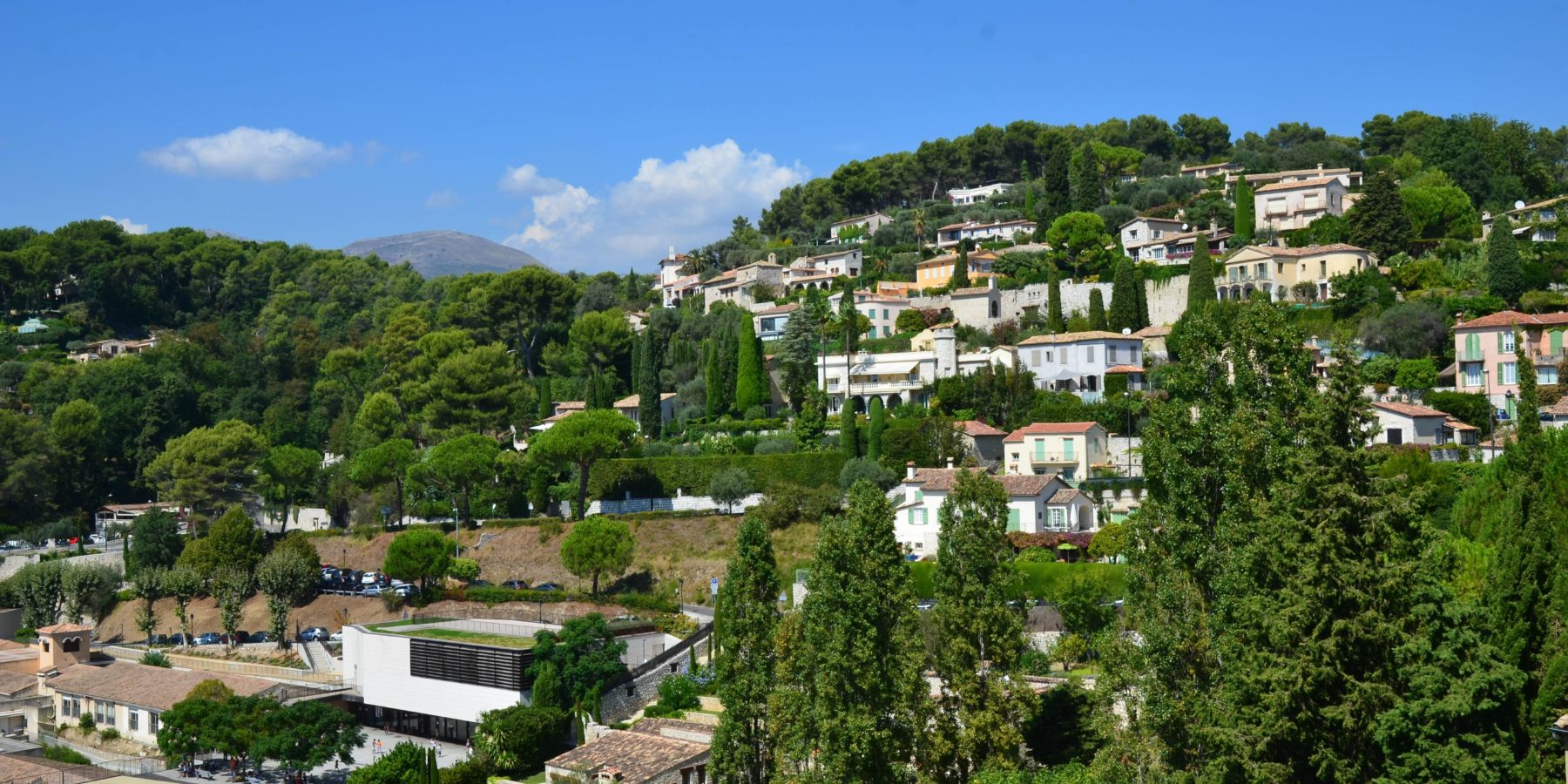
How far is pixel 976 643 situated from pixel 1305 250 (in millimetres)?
44229

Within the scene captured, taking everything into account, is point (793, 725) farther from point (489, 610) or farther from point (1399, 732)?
point (489, 610)

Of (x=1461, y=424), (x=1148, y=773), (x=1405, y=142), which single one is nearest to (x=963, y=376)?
(x=1461, y=424)

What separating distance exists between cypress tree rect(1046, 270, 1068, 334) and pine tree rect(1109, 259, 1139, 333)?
2521mm

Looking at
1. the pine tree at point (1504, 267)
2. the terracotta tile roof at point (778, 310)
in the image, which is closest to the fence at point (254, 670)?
the terracotta tile roof at point (778, 310)

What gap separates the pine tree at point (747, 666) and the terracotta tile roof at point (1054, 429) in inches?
998

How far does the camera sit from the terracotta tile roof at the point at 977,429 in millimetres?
56963

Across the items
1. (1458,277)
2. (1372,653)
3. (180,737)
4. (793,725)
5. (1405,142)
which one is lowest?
(180,737)

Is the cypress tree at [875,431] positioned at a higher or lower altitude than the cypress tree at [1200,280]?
lower

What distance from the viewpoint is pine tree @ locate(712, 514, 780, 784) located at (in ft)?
95.6

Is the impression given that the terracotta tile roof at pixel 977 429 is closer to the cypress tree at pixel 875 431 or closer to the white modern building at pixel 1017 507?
the cypress tree at pixel 875 431

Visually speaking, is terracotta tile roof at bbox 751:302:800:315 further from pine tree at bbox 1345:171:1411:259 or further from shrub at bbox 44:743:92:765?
shrub at bbox 44:743:92:765

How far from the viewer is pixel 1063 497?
49.7 metres

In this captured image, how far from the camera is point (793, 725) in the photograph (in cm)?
2738

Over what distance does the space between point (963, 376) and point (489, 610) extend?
23.6m
